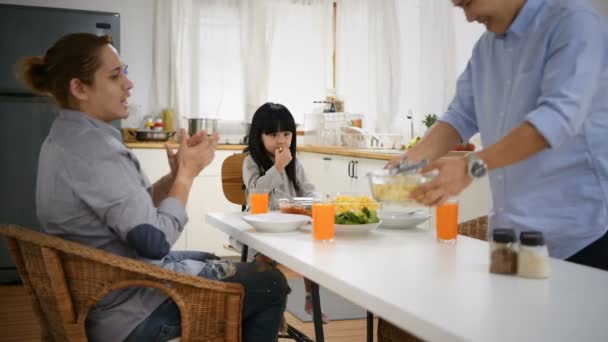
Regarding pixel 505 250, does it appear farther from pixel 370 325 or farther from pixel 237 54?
pixel 237 54

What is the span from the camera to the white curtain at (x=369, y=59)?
5.27 metres

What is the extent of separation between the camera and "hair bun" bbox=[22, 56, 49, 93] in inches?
71.0

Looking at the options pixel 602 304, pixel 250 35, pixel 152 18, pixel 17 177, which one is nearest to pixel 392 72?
pixel 250 35

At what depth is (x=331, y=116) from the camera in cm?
555

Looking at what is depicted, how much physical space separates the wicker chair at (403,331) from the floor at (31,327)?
1193mm

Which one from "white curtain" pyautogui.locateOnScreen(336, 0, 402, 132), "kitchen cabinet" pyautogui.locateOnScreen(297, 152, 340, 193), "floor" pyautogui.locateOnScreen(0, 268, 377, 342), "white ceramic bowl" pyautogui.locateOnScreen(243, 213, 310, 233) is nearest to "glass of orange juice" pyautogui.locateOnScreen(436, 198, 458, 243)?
"white ceramic bowl" pyautogui.locateOnScreen(243, 213, 310, 233)

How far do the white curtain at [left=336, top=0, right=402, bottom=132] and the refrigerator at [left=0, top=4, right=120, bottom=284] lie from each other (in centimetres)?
221

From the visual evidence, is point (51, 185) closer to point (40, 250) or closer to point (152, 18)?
point (40, 250)

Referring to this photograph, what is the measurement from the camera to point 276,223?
6.53 feet

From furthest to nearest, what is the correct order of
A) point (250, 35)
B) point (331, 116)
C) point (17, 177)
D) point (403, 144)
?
1. point (250, 35)
2. point (331, 116)
3. point (403, 144)
4. point (17, 177)

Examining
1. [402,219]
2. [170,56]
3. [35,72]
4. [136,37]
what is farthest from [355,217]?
[136,37]

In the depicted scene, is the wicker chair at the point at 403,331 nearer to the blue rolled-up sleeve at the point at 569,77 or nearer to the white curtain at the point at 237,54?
the blue rolled-up sleeve at the point at 569,77

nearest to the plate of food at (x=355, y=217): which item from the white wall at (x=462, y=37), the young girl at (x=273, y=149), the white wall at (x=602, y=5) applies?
the young girl at (x=273, y=149)

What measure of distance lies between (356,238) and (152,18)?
14.3ft
